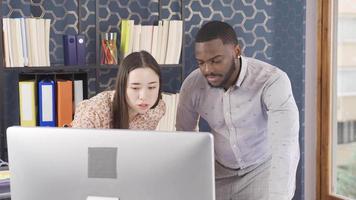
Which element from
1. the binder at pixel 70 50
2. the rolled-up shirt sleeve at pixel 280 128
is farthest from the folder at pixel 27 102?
the rolled-up shirt sleeve at pixel 280 128

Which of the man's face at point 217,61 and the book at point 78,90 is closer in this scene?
the man's face at point 217,61

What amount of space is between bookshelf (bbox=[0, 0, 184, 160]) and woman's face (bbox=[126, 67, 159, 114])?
1.08 metres

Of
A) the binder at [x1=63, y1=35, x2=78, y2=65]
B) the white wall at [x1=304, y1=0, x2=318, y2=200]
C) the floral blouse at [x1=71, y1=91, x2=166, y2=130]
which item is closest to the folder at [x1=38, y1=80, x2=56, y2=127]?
the binder at [x1=63, y1=35, x2=78, y2=65]

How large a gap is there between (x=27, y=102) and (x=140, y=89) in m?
→ 1.14

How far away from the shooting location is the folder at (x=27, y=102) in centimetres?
309

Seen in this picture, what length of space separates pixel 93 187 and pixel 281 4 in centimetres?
284

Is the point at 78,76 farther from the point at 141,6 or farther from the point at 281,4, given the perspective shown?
the point at 281,4

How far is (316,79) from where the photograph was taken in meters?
4.05

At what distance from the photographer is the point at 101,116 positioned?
7.16 ft

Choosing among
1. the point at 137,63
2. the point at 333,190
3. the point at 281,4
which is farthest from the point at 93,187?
the point at 333,190

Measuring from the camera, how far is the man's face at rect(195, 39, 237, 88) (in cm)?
233

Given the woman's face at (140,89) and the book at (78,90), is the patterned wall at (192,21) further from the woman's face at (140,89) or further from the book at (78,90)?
the woman's face at (140,89)

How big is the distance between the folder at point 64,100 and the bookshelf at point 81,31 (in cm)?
9

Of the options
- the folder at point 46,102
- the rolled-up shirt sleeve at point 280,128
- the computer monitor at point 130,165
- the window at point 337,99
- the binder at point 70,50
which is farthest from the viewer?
the window at point 337,99
